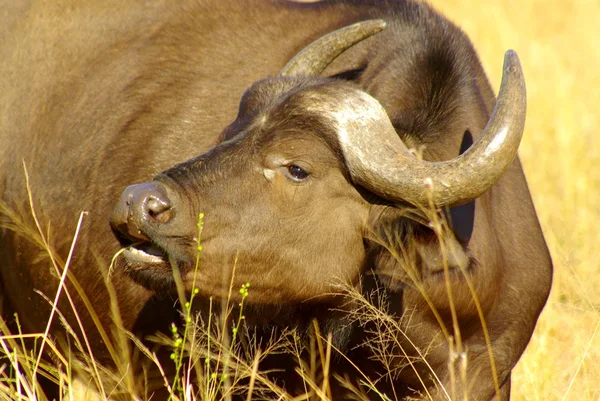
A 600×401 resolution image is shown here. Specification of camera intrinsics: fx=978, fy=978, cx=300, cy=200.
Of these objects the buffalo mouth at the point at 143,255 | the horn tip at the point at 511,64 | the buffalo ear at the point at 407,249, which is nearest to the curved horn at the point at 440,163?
the horn tip at the point at 511,64

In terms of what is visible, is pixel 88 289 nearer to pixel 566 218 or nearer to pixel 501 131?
pixel 501 131

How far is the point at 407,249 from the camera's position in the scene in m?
4.30

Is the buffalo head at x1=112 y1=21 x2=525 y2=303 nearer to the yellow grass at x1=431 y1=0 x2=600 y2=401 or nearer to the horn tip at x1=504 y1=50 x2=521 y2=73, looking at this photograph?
the horn tip at x1=504 y1=50 x2=521 y2=73

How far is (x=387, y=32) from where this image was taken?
16.8 ft

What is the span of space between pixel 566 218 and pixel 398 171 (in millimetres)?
4383

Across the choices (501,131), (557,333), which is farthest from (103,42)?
(557,333)

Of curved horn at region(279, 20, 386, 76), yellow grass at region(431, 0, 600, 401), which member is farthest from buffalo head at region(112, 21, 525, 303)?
yellow grass at region(431, 0, 600, 401)

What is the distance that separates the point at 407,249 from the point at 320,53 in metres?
1.16

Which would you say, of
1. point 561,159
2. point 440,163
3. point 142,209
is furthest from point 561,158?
point 142,209

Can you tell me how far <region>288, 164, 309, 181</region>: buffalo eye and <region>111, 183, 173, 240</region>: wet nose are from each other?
571mm

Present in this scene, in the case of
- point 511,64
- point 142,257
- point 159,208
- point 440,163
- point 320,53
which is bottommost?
point 142,257

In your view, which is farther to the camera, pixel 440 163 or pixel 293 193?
pixel 293 193

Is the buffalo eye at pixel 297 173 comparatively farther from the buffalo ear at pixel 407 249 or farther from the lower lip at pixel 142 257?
the lower lip at pixel 142 257

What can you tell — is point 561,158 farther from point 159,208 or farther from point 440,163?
point 159,208
